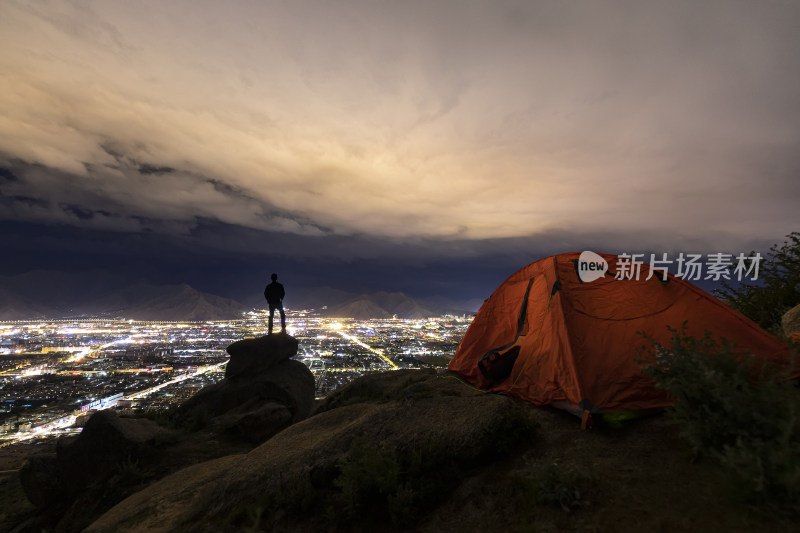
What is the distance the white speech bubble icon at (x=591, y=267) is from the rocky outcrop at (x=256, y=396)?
12.8 metres

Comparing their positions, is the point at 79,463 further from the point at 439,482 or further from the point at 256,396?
the point at 439,482

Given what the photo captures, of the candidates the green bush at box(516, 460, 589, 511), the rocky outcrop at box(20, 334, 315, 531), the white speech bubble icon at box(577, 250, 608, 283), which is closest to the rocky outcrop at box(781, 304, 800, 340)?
the white speech bubble icon at box(577, 250, 608, 283)

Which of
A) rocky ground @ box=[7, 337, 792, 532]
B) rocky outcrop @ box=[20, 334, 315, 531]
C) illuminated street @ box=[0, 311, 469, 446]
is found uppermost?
rocky ground @ box=[7, 337, 792, 532]

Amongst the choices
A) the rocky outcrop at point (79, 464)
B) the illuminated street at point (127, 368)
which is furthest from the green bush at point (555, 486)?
the illuminated street at point (127, 368)

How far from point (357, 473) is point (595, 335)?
5.39 m

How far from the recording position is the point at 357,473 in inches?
186

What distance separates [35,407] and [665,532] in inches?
1680

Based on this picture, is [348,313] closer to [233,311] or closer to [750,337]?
[233,311]

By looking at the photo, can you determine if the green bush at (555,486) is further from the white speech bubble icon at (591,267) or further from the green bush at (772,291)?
the green bush at (772,291)

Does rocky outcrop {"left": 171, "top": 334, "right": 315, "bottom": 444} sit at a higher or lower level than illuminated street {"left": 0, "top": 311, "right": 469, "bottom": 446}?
higher

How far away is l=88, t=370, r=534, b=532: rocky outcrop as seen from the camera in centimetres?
460

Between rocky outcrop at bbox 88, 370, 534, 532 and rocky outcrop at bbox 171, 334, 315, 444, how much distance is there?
502 cm

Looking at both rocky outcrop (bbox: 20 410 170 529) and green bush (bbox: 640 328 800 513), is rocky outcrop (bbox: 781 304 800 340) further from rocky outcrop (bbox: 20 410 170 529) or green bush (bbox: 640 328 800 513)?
rocky outcrop (bbox: 20 410 170 529)

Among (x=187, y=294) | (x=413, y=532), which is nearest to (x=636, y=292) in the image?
(x=413, y=532)
